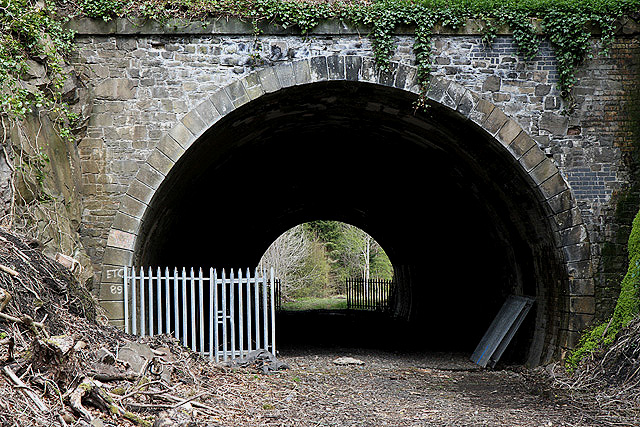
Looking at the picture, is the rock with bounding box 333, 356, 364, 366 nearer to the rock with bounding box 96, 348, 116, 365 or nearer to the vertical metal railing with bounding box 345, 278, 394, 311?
the rock with bounding box 96, 348, 116, 365

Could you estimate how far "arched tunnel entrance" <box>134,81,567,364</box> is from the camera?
9727mm

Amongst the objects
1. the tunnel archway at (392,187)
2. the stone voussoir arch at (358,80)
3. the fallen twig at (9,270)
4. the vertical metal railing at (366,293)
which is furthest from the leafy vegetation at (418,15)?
the vertical metal railing at (366,293)

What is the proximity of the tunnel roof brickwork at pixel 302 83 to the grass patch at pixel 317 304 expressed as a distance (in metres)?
17.3

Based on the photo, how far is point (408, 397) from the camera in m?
7.75

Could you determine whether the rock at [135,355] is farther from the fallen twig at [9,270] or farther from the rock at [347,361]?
the rock at [347,361]

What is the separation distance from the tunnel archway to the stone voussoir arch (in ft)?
0.07

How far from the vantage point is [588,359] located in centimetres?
856

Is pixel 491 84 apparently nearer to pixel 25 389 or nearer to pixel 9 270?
pixel 9 270

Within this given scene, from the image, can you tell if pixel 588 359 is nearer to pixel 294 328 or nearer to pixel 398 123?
pixel 398 123

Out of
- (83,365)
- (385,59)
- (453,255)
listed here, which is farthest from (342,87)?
(453,255)

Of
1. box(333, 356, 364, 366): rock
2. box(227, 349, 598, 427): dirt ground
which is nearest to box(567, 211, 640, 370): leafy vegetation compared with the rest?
box(227, 349, 598, 427): dirt ground

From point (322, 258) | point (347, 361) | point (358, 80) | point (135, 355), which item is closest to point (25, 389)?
point (135, 355)

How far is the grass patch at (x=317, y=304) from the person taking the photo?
2695 cm

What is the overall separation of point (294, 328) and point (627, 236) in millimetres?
10046
